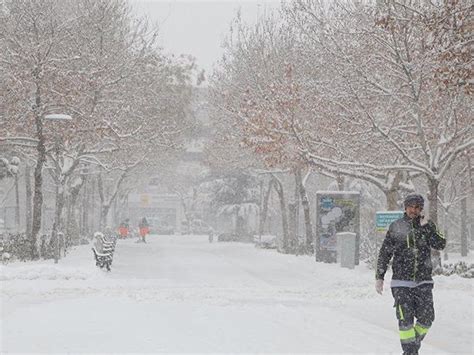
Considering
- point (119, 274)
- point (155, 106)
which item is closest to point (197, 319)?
point (119, 274)

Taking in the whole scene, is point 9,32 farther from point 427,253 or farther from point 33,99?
point 427,253

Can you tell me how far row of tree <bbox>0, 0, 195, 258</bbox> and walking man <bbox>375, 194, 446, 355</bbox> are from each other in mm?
19370

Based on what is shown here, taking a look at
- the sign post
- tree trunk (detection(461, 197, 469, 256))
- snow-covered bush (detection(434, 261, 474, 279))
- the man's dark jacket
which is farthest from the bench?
tree trunk (detection(461, 197, 469, 256))

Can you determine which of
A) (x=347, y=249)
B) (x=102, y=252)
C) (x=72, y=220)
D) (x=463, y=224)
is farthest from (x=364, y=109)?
(x=72, y=220)

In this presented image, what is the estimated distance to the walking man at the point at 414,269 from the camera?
8016 mm

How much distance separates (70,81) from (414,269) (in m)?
20.8

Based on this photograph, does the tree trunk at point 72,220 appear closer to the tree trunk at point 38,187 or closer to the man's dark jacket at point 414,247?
the tree trunk at point 38,187

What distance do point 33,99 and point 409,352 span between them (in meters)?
22.2

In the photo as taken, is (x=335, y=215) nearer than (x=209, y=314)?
No

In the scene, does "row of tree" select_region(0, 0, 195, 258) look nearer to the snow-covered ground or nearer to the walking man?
the snow-covered ground

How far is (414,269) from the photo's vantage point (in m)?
8.05

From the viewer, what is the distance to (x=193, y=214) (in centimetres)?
9225

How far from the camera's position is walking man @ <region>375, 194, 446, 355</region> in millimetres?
8016

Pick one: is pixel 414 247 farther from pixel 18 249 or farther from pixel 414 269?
pixel 18 249
